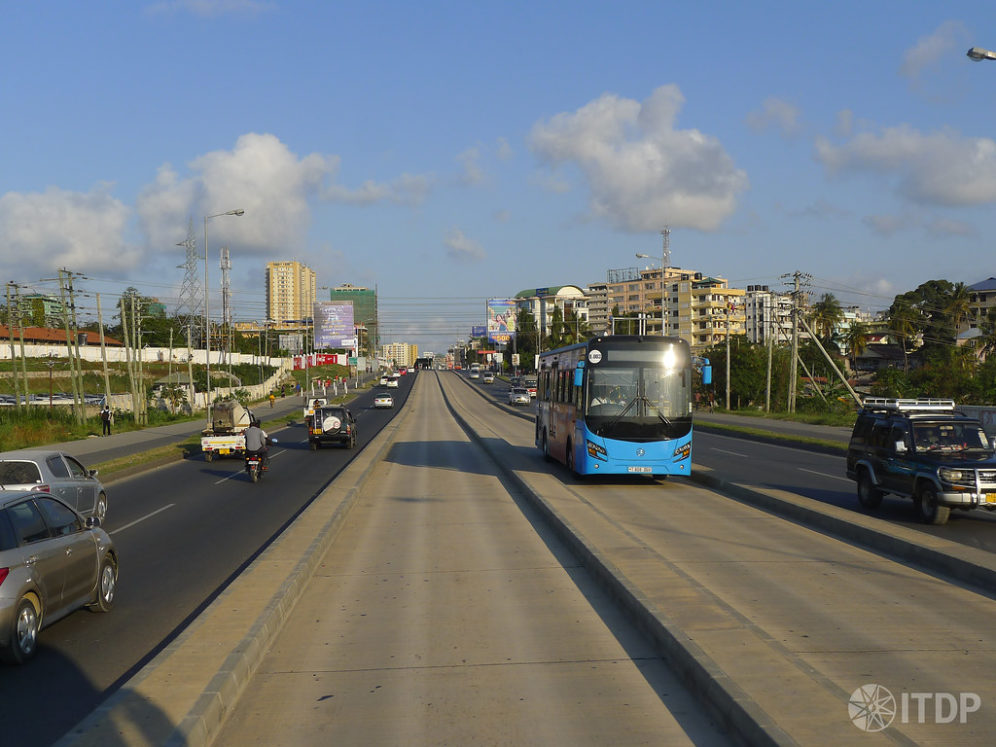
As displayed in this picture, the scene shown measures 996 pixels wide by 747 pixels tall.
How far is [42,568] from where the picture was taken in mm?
8031

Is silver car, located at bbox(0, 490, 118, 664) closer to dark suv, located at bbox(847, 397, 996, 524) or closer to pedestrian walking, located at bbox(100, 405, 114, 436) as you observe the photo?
dark suv, located at bbox(847, 397, 996, 524)

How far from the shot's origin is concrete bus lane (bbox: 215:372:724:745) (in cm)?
603

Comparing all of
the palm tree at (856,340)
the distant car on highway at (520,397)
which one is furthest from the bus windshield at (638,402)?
the palm tree at (856,340)

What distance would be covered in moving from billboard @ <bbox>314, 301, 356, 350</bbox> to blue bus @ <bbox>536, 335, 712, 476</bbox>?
81.3m

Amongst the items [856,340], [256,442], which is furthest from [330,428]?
[856,340]

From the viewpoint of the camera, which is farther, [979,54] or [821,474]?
Result: [821,474]

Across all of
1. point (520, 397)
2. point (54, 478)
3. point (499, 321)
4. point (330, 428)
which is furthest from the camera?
point (499, 321)

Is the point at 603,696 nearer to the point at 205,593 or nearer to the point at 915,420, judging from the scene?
the point at 205,593

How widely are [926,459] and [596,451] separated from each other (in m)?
7.43

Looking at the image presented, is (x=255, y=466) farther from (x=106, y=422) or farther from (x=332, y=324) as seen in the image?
(x=332, y=324)

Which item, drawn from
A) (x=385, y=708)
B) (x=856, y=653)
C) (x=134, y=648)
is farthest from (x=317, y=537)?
(x=856, y=653)

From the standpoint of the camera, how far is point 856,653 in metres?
7.49
